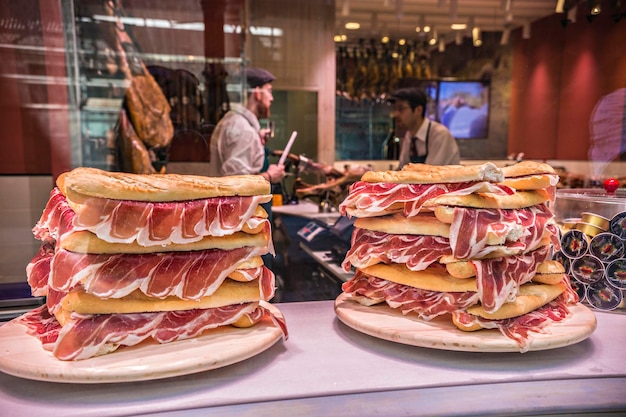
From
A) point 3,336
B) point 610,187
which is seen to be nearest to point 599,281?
point 610,187

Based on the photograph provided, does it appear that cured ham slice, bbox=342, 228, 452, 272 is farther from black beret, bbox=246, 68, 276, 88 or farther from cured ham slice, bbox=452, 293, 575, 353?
black beret, bbox=246, 68, 276, 88

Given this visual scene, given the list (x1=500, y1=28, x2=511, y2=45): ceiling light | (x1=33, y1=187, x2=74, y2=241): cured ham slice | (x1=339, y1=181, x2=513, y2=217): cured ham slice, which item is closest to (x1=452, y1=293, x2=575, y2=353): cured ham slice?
(x1=339, y1=181, x2=513, y2=217): cured ham slice

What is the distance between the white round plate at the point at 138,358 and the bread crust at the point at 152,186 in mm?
250

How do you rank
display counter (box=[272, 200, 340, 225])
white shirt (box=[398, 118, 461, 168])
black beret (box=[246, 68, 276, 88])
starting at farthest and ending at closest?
white shirt (box=[398, 118, 461, 168]), black beret (box=[246, 68, 276, 88]), display counter (box=[272, 200, 340, 225])

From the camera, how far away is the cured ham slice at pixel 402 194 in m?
0.84

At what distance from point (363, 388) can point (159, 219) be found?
425 millimetres

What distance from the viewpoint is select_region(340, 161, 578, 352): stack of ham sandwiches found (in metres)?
0.80

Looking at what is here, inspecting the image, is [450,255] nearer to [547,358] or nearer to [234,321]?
[547,358]

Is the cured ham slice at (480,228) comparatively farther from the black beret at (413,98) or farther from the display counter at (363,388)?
the black beret at (413,98)

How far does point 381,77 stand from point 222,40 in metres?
3.31

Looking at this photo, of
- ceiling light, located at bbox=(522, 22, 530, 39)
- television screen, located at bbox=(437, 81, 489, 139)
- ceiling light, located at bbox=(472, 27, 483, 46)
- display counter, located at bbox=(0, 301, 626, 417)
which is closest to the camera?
display counter, located at bbox=(0, 301, 626, 417)

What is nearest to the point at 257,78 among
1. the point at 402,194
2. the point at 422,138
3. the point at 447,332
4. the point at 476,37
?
the point at 422,138

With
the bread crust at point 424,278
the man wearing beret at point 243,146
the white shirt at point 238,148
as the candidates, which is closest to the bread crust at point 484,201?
the bread crust at point 424,278

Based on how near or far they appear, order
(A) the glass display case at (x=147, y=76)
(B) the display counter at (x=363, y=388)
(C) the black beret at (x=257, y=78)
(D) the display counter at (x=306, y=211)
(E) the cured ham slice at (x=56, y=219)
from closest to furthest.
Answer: (B) the display counter at (x=363, y=388) < (E) the cured ham slice at (x=56, y=219) < (A) the glass display case at (x=147, y=76) < (D) the display counter at (x=306, y=211) < (C) the black beret at (x=257, y=78)
